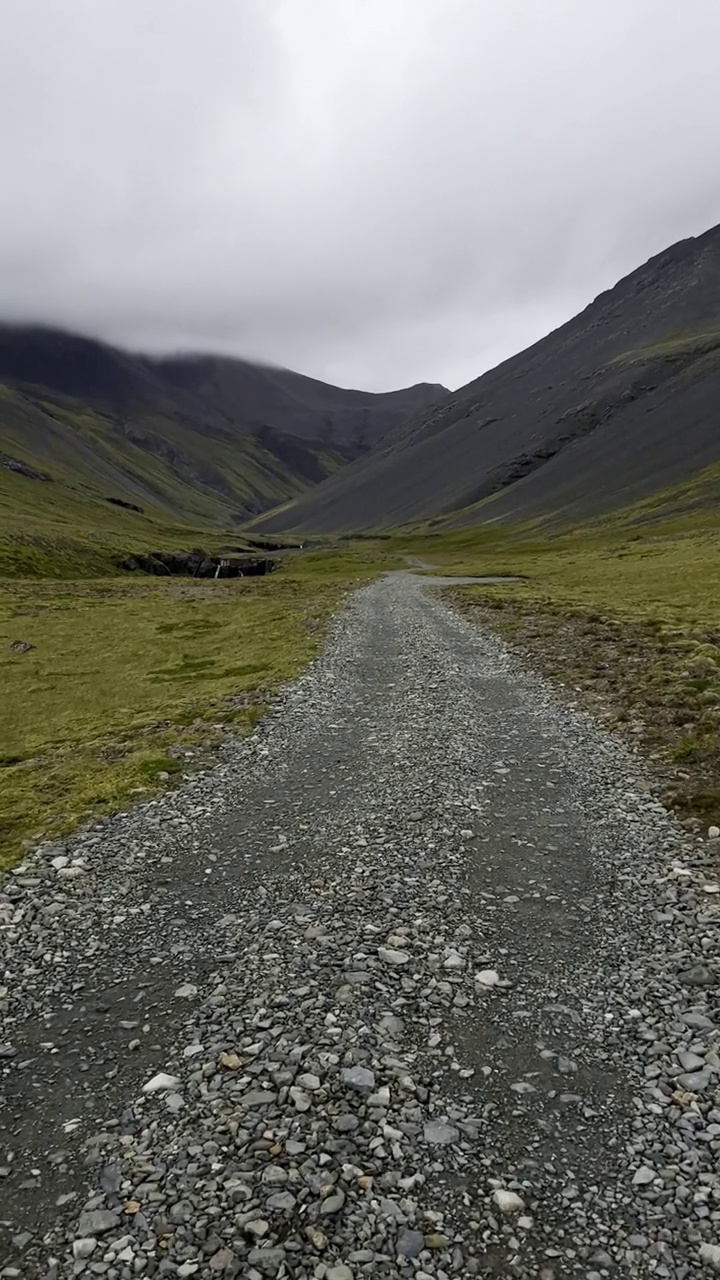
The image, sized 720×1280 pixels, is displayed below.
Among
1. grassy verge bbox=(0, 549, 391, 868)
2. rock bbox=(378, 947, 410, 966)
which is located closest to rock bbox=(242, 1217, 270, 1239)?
rock bbox=(378, 947, 410, 966)

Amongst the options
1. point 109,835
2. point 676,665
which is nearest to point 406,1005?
point 109,835

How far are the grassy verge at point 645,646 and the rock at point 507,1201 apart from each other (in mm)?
9616

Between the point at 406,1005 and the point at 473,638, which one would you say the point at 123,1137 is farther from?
the point at 473,638

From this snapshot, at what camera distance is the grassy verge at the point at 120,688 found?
62.0ft

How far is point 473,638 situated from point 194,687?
17.5 meters

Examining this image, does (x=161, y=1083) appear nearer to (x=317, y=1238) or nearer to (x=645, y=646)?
(x=317, y=1238)

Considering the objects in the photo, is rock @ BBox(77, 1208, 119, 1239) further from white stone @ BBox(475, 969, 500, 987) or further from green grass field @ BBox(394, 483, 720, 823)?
green grass field @ BBox(394, 483, 720, 823)

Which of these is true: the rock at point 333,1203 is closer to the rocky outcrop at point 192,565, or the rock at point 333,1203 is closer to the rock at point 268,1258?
the rock at point 268,1258

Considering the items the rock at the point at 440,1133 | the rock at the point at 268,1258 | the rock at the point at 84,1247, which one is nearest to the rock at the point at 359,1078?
the rock at the point at 440,1133

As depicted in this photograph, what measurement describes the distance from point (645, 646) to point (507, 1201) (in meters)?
31.1

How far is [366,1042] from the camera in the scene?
867cm

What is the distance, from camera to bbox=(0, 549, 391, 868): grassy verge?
18.9 metres

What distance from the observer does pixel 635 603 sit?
59500 mm

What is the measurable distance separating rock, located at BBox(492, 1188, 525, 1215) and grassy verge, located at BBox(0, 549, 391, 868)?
11.6 metres
